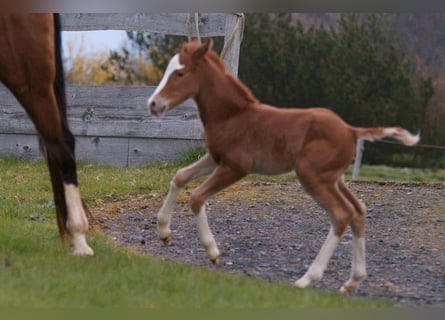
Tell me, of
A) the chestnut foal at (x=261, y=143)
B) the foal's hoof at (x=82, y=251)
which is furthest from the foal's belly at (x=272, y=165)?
the foal's hoof at (x=82, y=251)

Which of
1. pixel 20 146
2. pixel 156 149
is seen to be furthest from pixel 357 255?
pixel 20 146

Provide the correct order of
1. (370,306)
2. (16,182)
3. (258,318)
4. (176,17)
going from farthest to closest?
(176,17) → (16,182) → (370,306) → (258,318)

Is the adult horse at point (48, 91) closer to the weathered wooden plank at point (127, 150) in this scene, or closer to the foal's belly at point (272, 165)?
the foal's belly at point (272, 165)

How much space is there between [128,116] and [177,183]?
5.33m

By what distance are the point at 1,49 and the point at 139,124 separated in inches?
200

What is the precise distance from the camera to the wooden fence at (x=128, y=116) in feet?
33.9

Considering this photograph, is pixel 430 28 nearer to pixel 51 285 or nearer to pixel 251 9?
pixel 251 9

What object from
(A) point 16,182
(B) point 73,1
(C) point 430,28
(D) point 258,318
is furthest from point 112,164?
(C) point 430,28

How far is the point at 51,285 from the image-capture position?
469 centimetres

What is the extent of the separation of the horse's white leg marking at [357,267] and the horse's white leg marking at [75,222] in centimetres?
186

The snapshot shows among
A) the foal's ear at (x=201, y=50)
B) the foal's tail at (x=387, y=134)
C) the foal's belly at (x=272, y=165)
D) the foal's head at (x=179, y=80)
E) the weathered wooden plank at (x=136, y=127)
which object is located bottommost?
the weathered wooden plank at (x=136, y=127)

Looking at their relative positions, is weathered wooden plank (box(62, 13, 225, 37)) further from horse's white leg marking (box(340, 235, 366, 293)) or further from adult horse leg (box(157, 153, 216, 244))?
horse's white leg marking (box(340, 235, 366, 293))

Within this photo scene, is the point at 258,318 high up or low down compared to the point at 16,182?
up

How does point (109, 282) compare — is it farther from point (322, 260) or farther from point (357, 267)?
point (357, 267)
